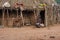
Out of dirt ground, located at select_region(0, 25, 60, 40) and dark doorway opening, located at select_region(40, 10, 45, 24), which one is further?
dark doorway opening, located at select_region(40, 10, 45, 24)

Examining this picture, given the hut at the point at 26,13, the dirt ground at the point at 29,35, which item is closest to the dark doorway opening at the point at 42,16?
the hut at the point at 26,13

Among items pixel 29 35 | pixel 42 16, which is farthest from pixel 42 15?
pixel 29 35

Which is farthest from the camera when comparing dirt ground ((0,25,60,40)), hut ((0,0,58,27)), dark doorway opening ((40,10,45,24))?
dark doorway opening ((40,10,45,24))

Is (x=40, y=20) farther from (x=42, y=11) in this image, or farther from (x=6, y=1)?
(x=6, y=1)

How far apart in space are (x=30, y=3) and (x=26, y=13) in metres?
1.25

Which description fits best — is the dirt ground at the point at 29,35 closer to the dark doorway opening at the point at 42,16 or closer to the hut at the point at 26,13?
the hut at the point at 26,13

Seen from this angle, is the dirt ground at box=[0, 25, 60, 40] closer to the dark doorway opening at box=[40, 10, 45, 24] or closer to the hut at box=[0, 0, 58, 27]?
the hut at box=[0, 0, 58, 27]

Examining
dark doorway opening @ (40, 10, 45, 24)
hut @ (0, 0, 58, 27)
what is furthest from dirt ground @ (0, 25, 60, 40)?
dark doorway opening @ (40, 10, 45, 24)

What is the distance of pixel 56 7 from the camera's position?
2425 cm

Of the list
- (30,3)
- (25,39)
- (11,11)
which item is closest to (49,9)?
(30,3)

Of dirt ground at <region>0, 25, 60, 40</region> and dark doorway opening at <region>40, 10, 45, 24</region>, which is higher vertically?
dark doorway opening at <region>40, 10, 45, 24</region>

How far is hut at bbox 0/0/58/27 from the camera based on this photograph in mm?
21812

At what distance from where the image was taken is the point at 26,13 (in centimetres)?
2300

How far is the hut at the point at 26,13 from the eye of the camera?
71.6 feet
